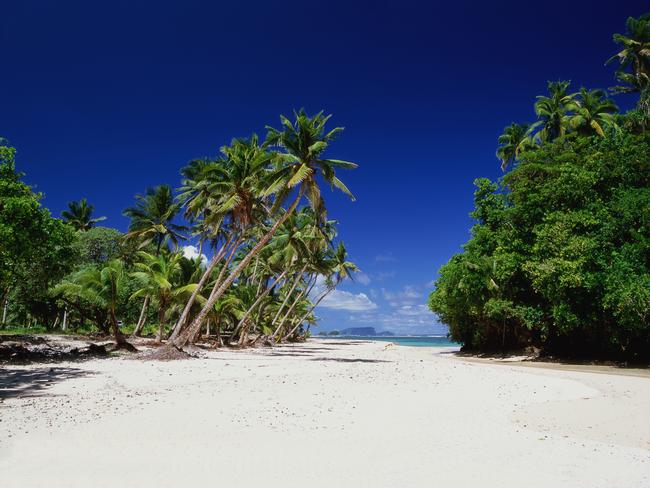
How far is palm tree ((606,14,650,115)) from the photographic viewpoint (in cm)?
3022

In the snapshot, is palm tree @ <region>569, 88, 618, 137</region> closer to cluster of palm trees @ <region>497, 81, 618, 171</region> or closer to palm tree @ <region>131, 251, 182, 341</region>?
cluster of palm trees @ <region>497, 81, 618, 171</region>

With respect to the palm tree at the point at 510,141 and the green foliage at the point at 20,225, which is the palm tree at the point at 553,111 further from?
the green foliage at the point at 20,225

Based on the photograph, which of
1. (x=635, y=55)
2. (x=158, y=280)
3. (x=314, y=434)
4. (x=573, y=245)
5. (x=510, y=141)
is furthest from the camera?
(x=510, y=141)

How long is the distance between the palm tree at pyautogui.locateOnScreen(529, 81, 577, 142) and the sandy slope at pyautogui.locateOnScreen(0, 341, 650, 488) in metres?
27.7

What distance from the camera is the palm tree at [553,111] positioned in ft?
109

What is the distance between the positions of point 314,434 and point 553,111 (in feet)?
117

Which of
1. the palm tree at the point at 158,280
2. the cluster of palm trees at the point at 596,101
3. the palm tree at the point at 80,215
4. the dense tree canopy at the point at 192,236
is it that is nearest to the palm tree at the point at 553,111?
the cluster of palm trees at the point at 596,101

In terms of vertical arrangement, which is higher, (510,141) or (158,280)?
(510,141)

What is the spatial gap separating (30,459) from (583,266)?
837 inches

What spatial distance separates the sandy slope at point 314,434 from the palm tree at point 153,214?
2630 centimetres

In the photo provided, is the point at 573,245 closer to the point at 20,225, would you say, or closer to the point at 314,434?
the point at 314,434

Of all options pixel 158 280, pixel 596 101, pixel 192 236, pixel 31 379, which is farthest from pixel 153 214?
pixel 596 101

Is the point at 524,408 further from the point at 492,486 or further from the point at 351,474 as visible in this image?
the point at 351,474

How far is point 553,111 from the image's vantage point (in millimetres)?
33656
